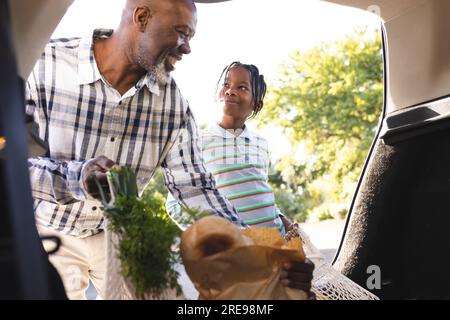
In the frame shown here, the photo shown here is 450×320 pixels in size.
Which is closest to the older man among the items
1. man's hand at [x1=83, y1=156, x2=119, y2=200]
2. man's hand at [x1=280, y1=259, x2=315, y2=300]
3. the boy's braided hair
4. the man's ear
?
the man's ear

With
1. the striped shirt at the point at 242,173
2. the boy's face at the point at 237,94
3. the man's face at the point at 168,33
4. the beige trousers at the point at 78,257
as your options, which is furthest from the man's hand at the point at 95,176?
the boy's face at the point at 237,94

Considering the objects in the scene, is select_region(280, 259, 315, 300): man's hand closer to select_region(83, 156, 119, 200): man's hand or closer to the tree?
select_region(83, 156, 119, 200): man's hand

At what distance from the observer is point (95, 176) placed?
129 cm

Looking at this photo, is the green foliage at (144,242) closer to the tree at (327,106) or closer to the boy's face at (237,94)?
the boy's face at (237,94)

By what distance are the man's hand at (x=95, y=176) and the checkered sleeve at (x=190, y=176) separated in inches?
21.0

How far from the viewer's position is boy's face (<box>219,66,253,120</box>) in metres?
2.69

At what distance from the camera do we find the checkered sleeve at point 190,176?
74.1 inches

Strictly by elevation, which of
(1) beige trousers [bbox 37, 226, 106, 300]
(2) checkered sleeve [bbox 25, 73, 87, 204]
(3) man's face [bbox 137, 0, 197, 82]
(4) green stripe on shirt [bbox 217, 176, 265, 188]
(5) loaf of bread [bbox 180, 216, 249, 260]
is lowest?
(1) beige trousers [bbox 37, 226, 106, 300]

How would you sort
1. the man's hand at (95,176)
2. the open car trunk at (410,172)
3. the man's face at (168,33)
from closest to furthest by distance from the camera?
the man's hand at (95,176), the man's face at (168,33), the open car trunk at (410,172)

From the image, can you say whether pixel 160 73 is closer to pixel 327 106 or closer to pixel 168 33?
pixel 168 33

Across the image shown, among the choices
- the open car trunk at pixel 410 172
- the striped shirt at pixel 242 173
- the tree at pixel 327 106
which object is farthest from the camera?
the tree at pixel 327 106

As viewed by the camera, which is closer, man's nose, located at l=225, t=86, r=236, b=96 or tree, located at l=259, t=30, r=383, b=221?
man's nose, located at l=225, t=86, r=236, b=96

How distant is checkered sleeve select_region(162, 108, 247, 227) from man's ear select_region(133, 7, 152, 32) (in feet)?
1.18

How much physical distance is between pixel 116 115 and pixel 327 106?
9974mm
